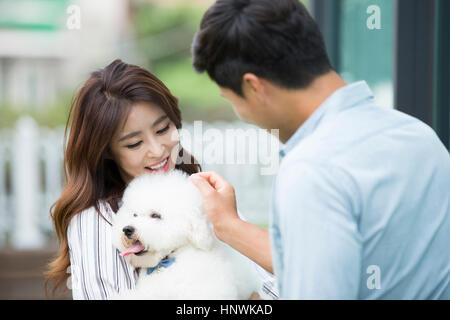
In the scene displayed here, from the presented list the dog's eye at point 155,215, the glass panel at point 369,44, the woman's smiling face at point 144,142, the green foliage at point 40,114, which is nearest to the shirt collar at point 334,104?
the dog's eye at point 155,215

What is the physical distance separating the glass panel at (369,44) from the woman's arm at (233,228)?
5.03ft

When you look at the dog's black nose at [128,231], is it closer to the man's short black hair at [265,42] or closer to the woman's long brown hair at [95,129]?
the woman's long brown hair at [95,129]

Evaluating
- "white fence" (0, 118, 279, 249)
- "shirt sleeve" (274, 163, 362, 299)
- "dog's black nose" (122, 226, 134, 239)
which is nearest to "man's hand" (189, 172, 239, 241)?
"dog's black nose" (122, 226, 134, 239)

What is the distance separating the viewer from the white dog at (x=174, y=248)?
1.57 meters

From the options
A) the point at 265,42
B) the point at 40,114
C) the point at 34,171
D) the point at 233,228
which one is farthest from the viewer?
the point at 40,114

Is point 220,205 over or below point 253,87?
below

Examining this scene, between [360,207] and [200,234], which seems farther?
[200,234]

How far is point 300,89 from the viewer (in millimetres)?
1168

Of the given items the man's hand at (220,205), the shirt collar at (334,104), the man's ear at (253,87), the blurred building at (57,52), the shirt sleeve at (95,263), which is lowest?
the shirt sleeve at (95,263)

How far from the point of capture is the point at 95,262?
1.65 meters

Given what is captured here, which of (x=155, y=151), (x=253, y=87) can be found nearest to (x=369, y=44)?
(x=155, y=151)

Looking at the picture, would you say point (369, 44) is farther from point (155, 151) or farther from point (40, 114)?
point (40, 114)

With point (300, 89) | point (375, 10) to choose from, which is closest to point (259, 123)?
point (300, 89)

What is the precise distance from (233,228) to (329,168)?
53 cm
